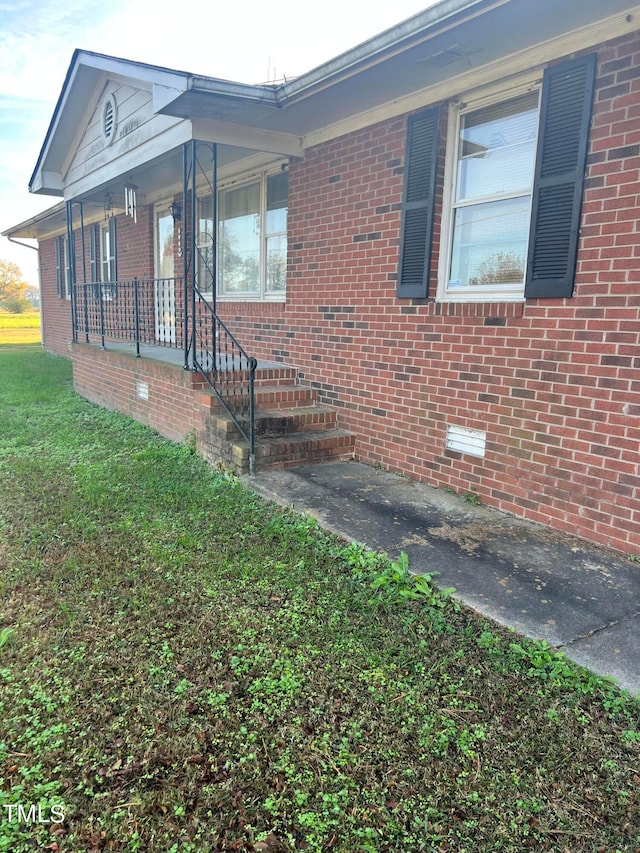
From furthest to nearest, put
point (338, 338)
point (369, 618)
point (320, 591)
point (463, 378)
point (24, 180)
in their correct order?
1. point (24, 180)
2. point (338, 338)
3. point (463, 378)
4. point (320, 591)
5. point (369, 618)

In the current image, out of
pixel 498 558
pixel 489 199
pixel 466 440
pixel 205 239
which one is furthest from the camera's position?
pixel 205 239

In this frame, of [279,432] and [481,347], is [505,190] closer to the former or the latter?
[481,347]

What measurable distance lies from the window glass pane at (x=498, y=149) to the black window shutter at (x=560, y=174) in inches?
11.7

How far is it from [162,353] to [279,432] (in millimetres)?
3051

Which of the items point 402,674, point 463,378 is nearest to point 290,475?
point 463,378

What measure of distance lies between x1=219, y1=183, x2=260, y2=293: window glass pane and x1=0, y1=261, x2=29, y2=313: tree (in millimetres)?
56500

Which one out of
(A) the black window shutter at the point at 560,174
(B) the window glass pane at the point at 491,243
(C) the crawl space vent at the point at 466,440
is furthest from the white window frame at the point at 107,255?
(A) the black window shutter at the point at 560,174

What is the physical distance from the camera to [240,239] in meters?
7.78

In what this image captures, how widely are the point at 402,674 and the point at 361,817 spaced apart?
0.71 m

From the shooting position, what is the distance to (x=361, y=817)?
5.80ft

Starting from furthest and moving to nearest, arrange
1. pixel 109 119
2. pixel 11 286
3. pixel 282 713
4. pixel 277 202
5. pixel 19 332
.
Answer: pixel 11 286 → pixel 19 332 → pixel 109 119 → pixel 277 202 → pixel 282 713

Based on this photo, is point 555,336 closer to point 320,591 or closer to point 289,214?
point 320,591

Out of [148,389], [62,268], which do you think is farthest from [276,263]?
[62,268]

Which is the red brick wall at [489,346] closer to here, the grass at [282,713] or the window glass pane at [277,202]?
the window glass pane at [277,202]
